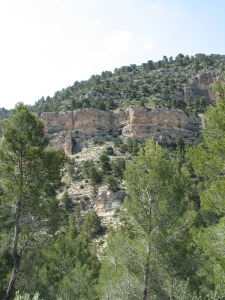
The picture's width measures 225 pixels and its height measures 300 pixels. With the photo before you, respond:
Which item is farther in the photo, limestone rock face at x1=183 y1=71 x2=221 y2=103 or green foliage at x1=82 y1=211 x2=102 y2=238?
limestone rock face at x1=183 y1=71 x2=221 y2=103

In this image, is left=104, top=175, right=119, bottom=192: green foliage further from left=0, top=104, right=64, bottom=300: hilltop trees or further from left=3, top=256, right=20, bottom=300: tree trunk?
left=3, top=256, right=20, bottom=300: tree trunk

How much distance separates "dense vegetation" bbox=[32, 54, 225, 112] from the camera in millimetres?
112375

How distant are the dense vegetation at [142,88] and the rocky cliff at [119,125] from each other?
5185mm

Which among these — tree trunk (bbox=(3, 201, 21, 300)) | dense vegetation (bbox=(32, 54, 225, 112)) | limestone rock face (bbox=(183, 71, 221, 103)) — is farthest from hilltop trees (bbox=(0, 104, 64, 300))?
limestone rock face (bbox=(183, 71, 221, 103))

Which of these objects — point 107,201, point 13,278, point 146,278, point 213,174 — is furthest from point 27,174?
point 107,201

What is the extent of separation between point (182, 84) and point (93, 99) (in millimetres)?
32591

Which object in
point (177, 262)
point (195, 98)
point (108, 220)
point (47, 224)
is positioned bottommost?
point (108, 220)

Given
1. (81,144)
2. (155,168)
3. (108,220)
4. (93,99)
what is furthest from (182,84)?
(155,168)

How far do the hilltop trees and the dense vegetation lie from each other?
305 ft

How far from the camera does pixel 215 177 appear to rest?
12672 mm

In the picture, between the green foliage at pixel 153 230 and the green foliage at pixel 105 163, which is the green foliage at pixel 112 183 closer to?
the green foliage at pixel 105 163

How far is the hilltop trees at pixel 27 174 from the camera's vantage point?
1537 cm

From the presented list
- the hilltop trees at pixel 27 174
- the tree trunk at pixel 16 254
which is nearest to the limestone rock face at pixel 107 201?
the hilltop trees at pixel 27 174

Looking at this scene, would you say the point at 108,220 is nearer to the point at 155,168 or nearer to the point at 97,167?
the point at 97,167
